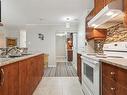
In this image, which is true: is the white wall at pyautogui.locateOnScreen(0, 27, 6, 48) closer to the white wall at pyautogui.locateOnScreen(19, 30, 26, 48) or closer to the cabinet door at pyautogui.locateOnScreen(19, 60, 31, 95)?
the white wall at pyautogui.locateOnScreen(19, 30, 26, 48)

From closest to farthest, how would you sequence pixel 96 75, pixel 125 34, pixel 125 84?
1. pixel 125 84
2. pixel 96 75
3. pixel 125 34

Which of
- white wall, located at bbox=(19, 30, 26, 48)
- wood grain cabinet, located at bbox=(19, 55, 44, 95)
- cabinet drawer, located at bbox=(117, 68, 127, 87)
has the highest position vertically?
white wall, located at bbox=(19, 30, 26, 48)

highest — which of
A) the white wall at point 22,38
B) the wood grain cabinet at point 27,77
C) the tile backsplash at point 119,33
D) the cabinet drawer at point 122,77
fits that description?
the white wall at point 22,38

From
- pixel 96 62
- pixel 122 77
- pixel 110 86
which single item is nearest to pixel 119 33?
pixel 96 62

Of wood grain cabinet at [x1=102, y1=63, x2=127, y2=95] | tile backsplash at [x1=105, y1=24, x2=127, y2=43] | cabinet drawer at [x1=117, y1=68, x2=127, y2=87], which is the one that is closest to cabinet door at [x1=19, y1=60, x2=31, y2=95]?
wood grain cabinet at [x1=102, y1=63, x2=127, y2=95]

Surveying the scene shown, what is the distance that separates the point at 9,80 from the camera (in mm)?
1824

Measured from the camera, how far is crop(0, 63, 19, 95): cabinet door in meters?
1.58

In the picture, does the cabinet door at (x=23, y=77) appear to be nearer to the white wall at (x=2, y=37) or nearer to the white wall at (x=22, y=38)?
the white wall at (x=2, y=37)

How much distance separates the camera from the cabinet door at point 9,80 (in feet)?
5.19

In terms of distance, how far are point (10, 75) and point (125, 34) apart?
→ 5.89 ft

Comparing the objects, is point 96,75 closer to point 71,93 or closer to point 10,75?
point 10,75

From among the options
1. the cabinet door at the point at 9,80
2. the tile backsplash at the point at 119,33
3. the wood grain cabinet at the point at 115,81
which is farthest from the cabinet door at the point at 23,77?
the tile backsplash at the point at 119,33

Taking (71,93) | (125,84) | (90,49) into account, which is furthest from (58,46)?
(125,84)

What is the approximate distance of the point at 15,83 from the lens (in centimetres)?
207
